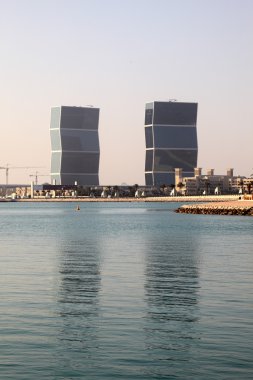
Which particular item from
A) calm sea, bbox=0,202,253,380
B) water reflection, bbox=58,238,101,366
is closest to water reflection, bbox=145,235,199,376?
calm sea, bbox=0,202,253,380

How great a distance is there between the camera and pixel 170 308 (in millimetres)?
34500

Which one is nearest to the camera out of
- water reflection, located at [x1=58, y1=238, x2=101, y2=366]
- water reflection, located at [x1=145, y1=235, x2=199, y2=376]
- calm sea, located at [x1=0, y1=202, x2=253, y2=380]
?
calm sea, located at [x1=0, y1=202, x2=253, y2=380]

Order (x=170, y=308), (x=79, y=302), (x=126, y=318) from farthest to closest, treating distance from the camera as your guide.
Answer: (x=79, y=302) < (x=170, y=308) < (x=126, y=318)

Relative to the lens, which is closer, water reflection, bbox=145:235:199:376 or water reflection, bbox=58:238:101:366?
water reflection, bbox=145:235:199:376

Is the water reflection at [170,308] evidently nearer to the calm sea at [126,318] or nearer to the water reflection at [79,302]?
the calm sea at [126,318]

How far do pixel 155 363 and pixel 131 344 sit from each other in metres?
2.43

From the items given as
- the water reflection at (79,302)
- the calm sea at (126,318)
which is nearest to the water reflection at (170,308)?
the calm sea at (126,318)

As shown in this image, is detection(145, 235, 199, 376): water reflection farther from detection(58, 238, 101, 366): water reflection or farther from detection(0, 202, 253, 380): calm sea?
detection(58, 238, 101, 366): water reflection

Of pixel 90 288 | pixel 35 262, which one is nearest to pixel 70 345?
pixel 90 288

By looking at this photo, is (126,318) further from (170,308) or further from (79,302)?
(79,302)

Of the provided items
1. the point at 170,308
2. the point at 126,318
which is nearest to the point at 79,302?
the point at 170,308

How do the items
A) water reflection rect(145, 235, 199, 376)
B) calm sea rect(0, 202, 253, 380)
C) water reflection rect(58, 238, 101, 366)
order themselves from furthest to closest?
water reflection rect(58, 238, 101, 366) → water reflection rect(145, 235, 199, 376) → calm sea rect(0, 202, 253, 380)

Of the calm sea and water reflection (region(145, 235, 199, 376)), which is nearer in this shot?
the calm sea

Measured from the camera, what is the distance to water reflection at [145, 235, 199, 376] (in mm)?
26203
